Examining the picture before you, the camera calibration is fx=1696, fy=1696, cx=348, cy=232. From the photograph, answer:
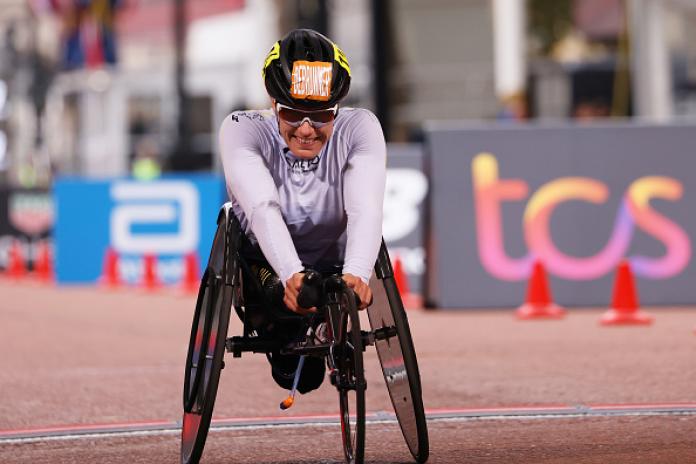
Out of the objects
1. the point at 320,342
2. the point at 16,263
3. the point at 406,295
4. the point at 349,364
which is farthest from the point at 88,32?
the point at 349,364

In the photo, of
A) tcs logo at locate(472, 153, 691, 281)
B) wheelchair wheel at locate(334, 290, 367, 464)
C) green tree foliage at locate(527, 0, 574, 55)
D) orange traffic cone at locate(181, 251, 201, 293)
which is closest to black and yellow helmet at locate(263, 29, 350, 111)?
wheelchair wheel at locate(334, 290, 367, 464)

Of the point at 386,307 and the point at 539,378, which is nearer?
the point at 386,307

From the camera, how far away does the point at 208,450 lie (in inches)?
281

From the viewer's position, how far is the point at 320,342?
20.1 feet

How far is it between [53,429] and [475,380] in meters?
2.69

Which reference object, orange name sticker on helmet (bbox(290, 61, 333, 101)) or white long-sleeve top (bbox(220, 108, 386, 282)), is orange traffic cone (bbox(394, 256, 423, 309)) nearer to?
white long-sleeve top (bbox(220, 108, 386, 282))

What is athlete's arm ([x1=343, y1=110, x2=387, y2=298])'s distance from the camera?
19.5 ft

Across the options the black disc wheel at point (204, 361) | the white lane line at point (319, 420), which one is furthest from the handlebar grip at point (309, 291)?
the white lane line at point (319, 420)

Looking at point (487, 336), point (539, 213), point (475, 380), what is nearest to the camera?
point (475, 380)

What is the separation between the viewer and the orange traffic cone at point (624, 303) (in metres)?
13.0

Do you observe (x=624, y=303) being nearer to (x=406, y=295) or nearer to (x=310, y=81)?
(x=406, y=295)

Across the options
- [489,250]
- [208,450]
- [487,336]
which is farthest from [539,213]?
[208,450]

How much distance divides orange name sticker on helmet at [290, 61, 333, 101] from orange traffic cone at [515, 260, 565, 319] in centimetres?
770

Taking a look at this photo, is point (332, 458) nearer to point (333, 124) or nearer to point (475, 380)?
point (333, 124)
